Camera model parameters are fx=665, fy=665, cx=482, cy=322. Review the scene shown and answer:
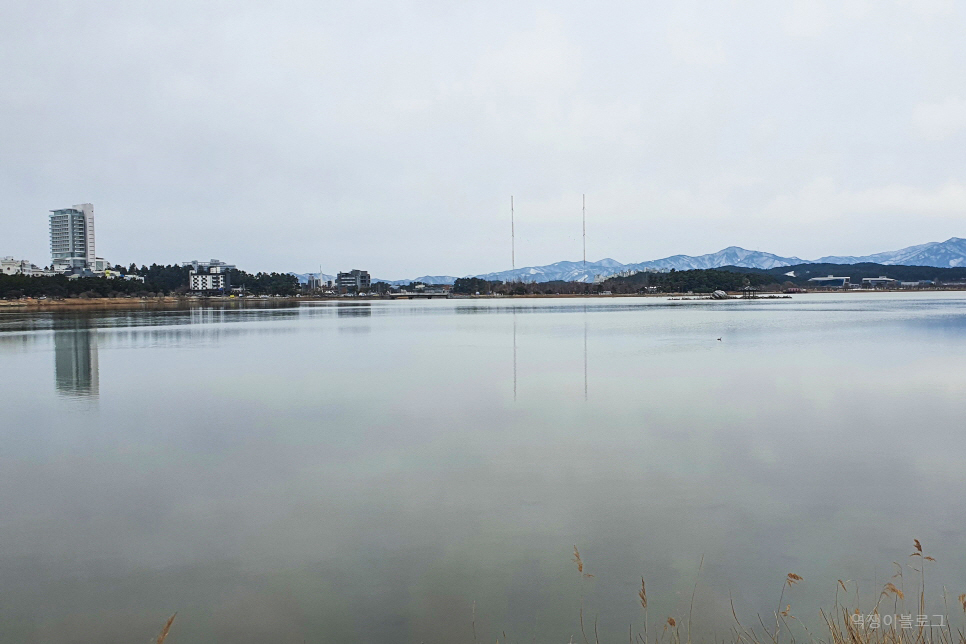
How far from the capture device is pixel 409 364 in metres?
16.2

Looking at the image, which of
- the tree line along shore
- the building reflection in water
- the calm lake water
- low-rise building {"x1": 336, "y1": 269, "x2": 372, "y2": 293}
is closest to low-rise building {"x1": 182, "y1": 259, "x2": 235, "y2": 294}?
the tree line along shore

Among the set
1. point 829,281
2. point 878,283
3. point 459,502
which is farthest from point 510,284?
point 459,502

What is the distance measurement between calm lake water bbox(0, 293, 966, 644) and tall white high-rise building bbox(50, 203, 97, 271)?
159m

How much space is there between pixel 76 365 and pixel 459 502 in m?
14.4

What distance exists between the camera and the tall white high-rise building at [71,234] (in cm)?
14775

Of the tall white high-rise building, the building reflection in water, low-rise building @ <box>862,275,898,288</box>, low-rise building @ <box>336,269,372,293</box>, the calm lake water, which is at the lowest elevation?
the calm lake water

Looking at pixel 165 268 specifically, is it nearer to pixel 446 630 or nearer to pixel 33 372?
pixel 33 372

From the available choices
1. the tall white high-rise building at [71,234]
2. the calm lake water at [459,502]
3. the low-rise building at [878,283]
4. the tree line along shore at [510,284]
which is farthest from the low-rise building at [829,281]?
the tall white high-rise building at [71,234]

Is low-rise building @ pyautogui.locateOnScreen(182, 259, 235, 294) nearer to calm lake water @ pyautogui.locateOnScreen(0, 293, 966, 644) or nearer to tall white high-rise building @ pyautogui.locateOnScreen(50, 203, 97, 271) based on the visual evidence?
tall white high-rise building @ pyautogui.locateOnScreen(50, 203, 97, 271)

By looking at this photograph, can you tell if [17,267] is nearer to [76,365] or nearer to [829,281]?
[76,365]

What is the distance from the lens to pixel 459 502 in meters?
5.66

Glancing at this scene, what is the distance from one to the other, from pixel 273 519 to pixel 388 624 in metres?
1.97

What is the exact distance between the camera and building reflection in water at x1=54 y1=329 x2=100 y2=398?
41.7 feet

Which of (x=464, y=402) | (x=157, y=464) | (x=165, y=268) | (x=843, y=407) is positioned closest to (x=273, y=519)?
(x=157, y=464)
